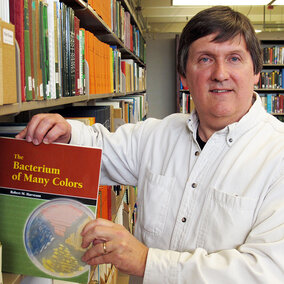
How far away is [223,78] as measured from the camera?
1.23 metres

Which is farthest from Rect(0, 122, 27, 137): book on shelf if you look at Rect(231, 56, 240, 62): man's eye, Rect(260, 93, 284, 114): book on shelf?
Rect(260, 93, 284, 114): book on shelf

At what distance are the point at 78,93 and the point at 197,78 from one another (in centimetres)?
56

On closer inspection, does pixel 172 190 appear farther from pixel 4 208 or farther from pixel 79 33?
pixel 79 33

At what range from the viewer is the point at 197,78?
4.30ft

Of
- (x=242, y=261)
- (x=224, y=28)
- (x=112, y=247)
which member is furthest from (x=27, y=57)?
(x=242, y=261)

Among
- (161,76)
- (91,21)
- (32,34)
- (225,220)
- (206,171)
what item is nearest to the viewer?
(32,34)

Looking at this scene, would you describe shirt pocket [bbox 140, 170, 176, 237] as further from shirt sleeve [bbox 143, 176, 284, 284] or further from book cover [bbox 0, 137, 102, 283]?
book cover [bbox 0, 137, 102, 283]

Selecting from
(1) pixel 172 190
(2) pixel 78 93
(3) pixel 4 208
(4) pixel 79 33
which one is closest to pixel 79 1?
(4) pixel 79 33

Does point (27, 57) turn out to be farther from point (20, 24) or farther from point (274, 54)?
point (274, 54)

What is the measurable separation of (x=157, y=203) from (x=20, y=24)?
29.0 inches

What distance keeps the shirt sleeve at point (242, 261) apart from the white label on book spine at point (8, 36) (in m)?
0.64

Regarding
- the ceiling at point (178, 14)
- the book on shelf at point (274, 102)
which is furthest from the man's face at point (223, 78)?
the ceiling at point (178, 14)

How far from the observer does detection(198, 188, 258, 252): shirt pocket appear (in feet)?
3.55

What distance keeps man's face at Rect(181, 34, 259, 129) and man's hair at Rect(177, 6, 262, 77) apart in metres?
0.02
